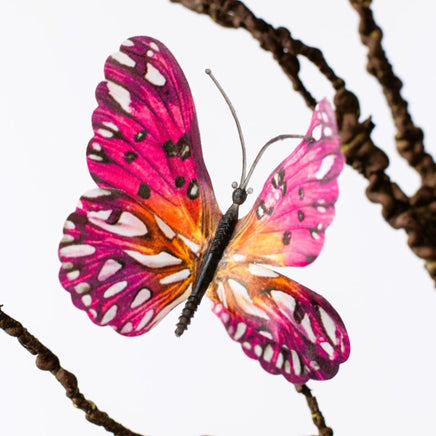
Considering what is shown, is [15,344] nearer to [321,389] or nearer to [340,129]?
[321,389]

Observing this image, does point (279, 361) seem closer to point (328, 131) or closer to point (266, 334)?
point (266, 334)

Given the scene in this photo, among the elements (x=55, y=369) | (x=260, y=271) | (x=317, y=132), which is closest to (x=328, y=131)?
(x=317, y=132)

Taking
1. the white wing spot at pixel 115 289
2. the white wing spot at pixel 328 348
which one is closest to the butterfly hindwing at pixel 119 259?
the white wing spot at pixel 115 289

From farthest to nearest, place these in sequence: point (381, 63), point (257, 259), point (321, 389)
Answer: point (321, 389), point (257, 259), point (381, 63)

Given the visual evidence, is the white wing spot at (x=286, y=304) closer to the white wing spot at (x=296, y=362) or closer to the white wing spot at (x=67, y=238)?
the white wing spot at (x=296, y=362)

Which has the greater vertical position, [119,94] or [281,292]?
[119,94]

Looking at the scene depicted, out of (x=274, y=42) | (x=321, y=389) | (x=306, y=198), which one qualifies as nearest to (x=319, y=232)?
(x=306, y=198)

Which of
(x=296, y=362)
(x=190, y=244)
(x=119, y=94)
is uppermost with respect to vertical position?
(x=119, y=94)
